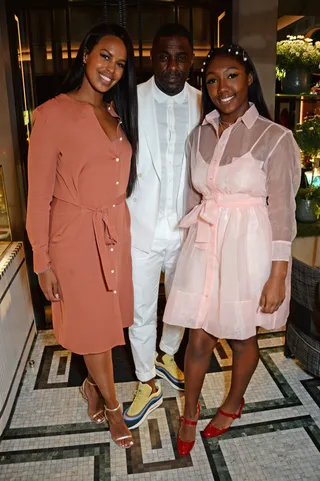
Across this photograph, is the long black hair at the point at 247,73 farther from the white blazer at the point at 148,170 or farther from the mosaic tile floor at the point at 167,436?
the mosaic tile floor at the point at 167,436

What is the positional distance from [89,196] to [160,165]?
1.26 ft

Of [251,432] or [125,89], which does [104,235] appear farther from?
[251,432]

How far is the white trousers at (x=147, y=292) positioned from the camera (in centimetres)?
206

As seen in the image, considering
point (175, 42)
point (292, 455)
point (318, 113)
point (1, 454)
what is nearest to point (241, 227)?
point (175, 42)

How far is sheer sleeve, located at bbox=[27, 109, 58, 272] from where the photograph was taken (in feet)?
5.28

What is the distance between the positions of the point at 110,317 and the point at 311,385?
1190 mm

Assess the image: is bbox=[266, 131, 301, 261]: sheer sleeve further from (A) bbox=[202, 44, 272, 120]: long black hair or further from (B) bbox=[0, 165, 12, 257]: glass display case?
(B) bbox=[0, 165, 12, 257]: glass display case

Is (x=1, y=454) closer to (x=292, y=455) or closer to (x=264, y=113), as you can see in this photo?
(x=292, y=455)

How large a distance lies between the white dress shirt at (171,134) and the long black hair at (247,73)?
160 millimetres

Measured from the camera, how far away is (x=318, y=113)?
3369 mm

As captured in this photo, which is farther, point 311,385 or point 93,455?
point 311,385

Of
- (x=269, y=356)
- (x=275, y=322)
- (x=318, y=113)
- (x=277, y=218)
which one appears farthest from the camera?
(x=318, y=113)

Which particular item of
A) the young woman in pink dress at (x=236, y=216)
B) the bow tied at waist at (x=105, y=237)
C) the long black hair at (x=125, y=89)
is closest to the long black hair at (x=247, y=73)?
the young woman in pink dress at (x=236, y=216)

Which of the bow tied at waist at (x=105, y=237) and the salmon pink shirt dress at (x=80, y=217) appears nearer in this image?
the salmon pink shirt dress at (x=80, y=217)
